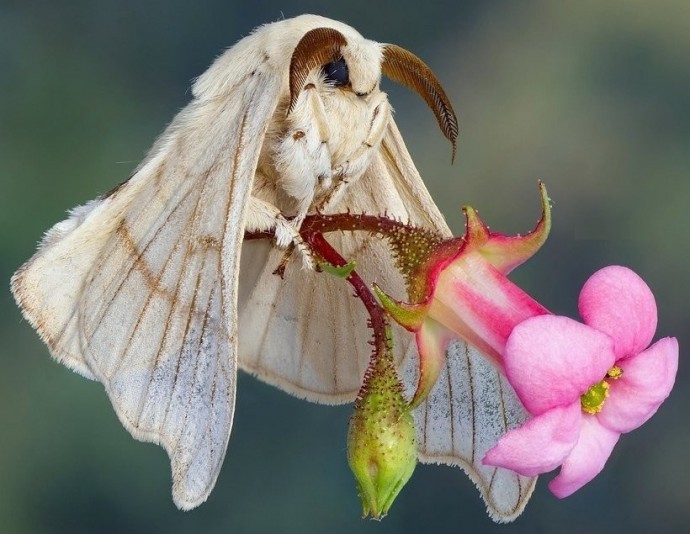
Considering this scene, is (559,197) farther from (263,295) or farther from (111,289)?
(111,289)

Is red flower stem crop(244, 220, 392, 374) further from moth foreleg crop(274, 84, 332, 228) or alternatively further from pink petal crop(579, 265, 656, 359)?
pink petal crop(579, 265, 656, 359)

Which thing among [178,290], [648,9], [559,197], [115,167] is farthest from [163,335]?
[648,9]

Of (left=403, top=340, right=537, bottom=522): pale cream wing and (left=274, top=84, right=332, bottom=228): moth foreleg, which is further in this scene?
(left=403, top=340, right=537, bottom=522): pale cream wing

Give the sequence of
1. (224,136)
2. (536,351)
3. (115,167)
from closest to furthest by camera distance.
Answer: (536,351) → (224,136) → (115,167)

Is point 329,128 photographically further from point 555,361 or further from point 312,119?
point 555,361

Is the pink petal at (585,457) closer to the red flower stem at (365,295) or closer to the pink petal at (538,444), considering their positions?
the pink petal at (538,444)

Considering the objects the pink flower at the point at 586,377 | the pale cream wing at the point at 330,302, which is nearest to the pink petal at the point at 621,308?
the pink flower at the point at 586,377

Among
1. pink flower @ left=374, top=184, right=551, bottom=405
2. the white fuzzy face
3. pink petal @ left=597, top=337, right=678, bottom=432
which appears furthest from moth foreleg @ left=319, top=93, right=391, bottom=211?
pink petal @ left=597, top=337, right=678, bottom=432
